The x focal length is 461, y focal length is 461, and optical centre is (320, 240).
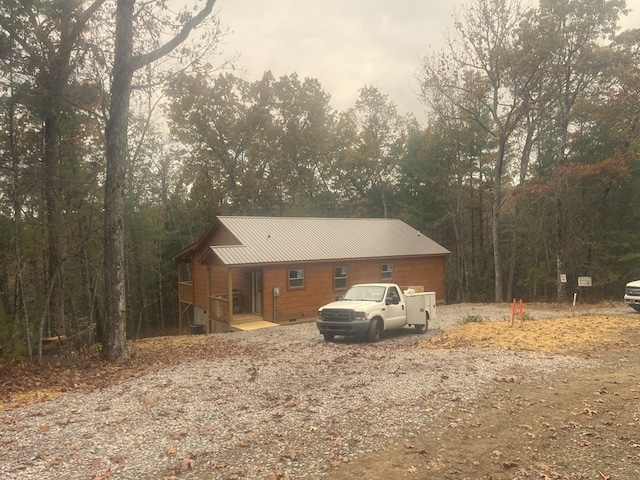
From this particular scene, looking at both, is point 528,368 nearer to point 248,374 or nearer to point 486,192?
point 248,374

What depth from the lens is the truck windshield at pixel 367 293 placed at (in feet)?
48.4

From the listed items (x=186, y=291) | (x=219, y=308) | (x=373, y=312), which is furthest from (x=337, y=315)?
(x=186, y=291)

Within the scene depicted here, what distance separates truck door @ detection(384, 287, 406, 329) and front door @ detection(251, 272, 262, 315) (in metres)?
8.19

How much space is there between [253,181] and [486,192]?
19697mm

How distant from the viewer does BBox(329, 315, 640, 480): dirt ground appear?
193 inches

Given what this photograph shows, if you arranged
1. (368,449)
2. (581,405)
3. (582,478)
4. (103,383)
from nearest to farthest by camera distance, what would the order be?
(582,478) → (368,449) → (581,405) → (103,383)

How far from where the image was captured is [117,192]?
37.7 feet

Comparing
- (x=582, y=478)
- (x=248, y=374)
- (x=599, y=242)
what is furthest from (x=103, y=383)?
(x=599, y=242)

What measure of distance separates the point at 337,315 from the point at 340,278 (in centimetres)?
967

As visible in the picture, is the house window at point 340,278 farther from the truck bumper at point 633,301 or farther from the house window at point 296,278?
the truck bumper at point 633,301

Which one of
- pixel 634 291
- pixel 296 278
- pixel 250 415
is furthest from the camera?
pixel 296 278

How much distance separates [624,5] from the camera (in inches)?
935

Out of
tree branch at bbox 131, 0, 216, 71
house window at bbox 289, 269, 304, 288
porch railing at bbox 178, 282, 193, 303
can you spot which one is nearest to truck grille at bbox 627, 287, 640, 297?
house window at bbox 289, 269, 304, 288

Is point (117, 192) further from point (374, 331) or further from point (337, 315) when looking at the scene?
point (374, 331)
